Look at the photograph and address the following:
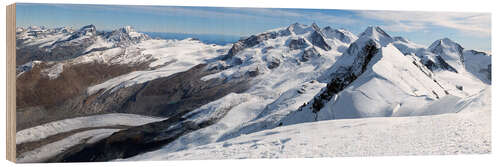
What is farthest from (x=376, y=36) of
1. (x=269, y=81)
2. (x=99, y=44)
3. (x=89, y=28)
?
(x=89, y=28)

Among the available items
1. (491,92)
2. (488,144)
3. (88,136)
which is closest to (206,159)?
(88,136)

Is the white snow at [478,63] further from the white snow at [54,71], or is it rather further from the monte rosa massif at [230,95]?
the white snow at [54,71]

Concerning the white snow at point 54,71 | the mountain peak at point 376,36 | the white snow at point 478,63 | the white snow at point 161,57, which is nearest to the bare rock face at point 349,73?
the mountain peak at point 376,36

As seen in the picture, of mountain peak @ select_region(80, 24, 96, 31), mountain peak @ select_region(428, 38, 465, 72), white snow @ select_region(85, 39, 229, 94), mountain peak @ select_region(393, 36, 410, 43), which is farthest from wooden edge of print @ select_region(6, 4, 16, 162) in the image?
mountain peak @ select_region(428, 38, 465, 72)

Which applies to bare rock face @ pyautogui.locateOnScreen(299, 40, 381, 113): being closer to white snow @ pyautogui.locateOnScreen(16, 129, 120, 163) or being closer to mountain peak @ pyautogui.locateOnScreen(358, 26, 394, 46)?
mountain peak @ pyautogui.locateOnScreen(358, 26, 394, 46)

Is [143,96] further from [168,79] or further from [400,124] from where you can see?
[400,124]

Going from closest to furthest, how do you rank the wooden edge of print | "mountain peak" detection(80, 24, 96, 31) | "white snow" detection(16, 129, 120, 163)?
the wooden edge of print < "white snow" detection(16, 129, 120, 163) < "mountain peak" detection(80, 24, 96, 31)

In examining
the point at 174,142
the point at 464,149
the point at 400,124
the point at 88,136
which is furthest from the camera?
the point at 174,142
